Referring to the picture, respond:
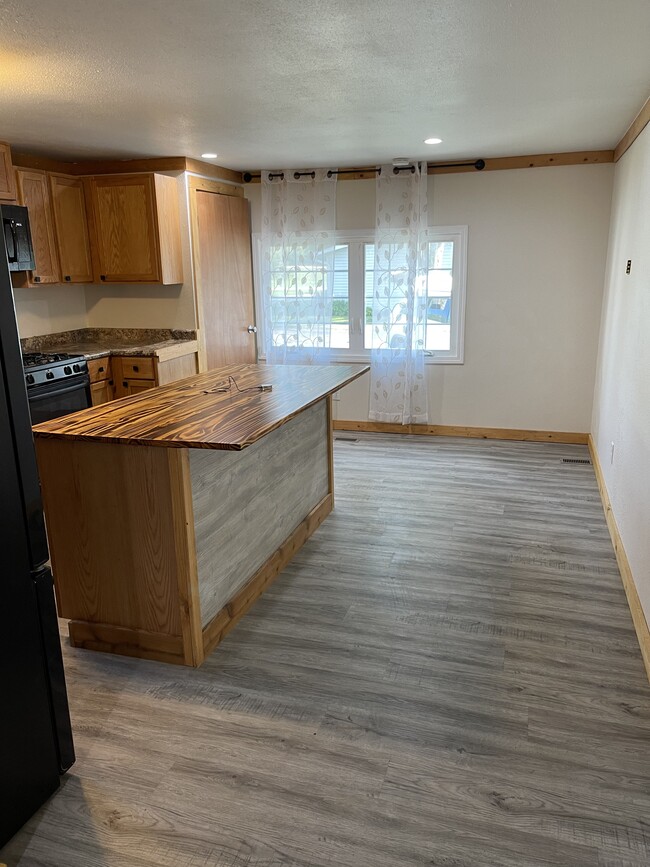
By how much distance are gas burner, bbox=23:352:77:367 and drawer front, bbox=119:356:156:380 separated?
44 centimetres

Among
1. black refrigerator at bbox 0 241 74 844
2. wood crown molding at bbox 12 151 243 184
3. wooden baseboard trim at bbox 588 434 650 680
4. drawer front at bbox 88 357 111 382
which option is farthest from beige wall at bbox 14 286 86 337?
wooden baseboard trim at bbox 588 434 650 680

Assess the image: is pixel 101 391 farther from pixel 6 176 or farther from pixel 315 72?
pixel 315 72

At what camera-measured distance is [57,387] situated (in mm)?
4539

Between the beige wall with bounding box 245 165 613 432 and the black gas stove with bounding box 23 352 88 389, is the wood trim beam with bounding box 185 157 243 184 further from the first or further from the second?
the black gas stove with bounding box 23 352 88 389

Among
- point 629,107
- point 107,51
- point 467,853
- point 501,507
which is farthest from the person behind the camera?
point 501,507

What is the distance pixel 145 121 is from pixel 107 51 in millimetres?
1288

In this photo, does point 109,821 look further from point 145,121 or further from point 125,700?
point 145,121

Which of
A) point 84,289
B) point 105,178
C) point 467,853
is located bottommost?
point 467,853

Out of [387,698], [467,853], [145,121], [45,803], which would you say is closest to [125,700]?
[45,803]

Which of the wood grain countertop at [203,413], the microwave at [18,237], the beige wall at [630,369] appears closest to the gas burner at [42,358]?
the microwave at [18,237]

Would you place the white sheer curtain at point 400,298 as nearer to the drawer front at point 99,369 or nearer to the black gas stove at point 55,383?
the drawer front at point 99,369

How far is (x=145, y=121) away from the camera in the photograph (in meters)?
3.81

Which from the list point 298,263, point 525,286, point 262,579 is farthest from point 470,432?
point 262,579

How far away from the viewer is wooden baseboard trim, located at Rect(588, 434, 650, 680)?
2.63 metres
